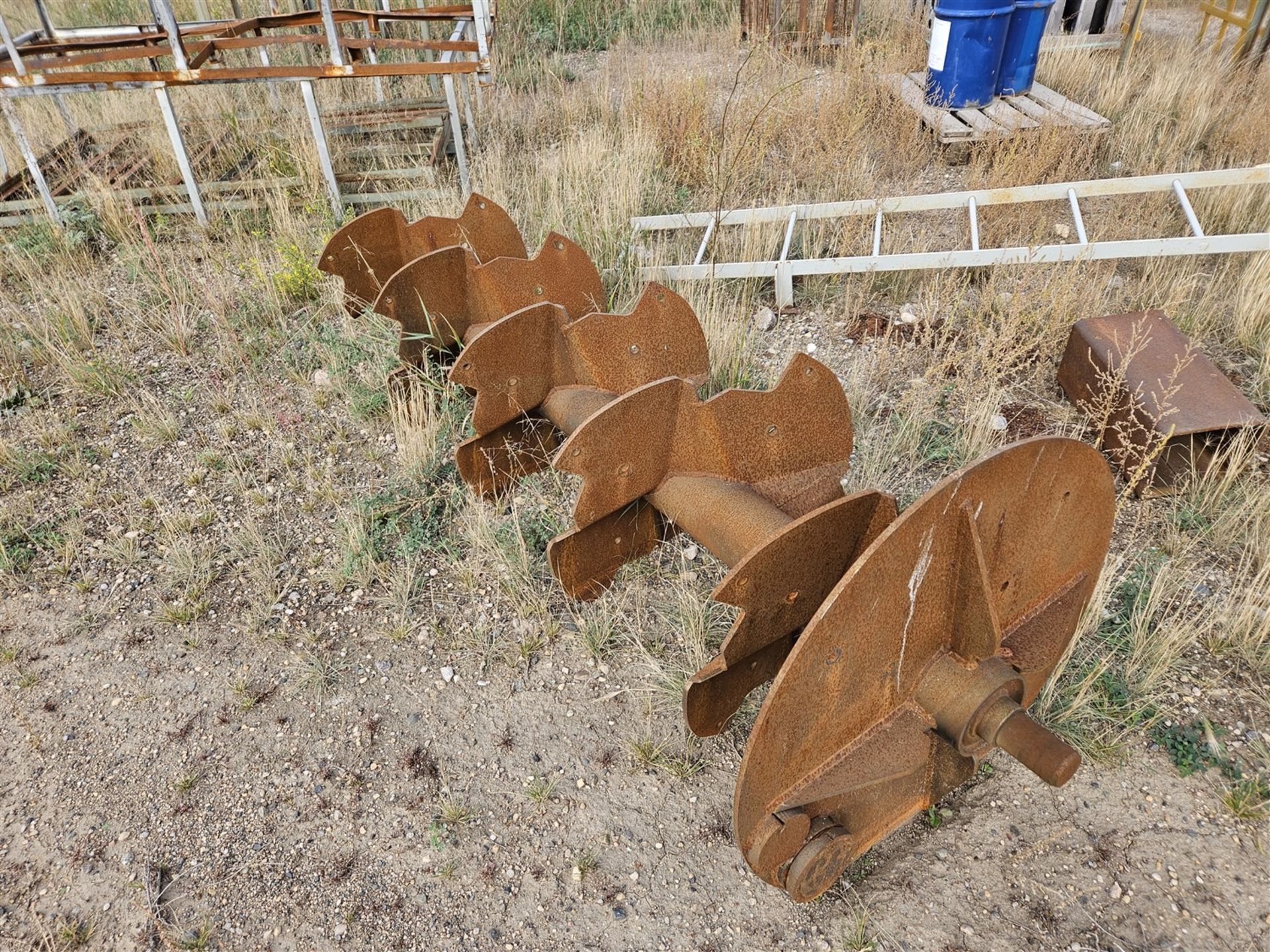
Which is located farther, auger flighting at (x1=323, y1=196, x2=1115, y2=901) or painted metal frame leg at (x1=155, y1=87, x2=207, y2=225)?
painted metal frame leg at (x1=155, y1=87, x2=207, y2=225)

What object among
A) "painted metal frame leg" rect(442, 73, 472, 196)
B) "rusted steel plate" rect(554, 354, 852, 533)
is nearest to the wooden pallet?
"painted metal frame leg" rect(442, 73, 472, 196)

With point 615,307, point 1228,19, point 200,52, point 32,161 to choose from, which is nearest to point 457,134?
point 200,52

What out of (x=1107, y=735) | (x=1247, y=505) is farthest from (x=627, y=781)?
(x=1247, y=505)

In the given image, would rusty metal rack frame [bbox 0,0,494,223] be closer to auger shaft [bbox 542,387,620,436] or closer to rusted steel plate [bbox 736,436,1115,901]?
auger shaft [bbox 542,387,620,436]

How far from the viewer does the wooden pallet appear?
5.93 m

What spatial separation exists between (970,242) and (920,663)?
13.1 feet

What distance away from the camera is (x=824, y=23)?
8.20 meters

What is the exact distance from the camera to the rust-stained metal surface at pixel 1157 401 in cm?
310

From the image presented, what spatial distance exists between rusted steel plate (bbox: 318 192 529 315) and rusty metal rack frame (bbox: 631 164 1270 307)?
3.95 feet

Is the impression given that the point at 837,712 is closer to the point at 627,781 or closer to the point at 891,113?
the point at 627,781

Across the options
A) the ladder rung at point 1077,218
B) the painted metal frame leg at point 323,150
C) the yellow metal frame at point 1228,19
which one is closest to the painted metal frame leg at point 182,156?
the painted metal frame leg at point 323,150

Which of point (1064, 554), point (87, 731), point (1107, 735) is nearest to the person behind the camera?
point (1064, 554)

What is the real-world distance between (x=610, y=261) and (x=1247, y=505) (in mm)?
3305

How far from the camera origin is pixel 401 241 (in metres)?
3.49
